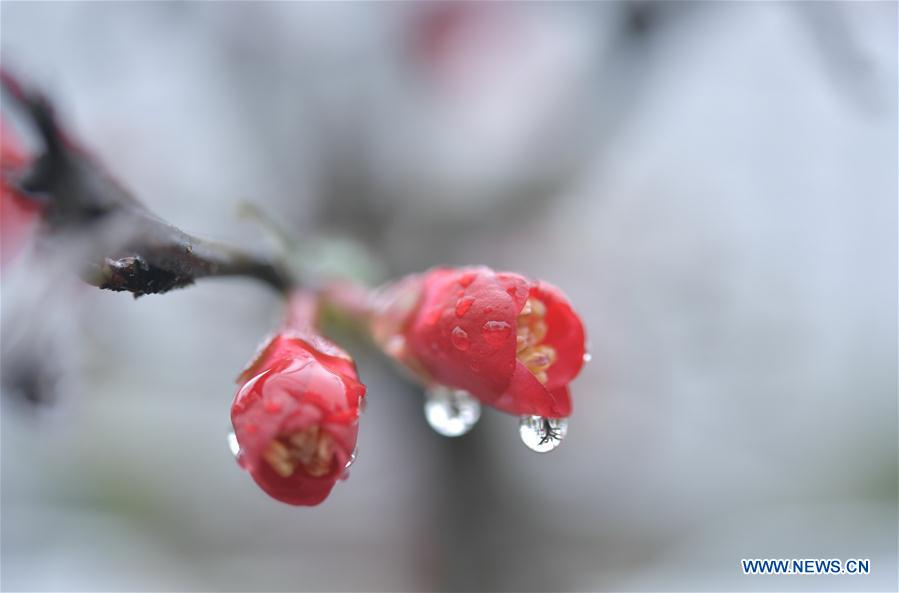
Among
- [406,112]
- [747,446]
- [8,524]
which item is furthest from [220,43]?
[747,446]

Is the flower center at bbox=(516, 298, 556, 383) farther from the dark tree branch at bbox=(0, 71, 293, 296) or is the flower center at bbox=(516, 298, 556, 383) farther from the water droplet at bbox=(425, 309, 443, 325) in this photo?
the dark tree branch at bbox=(0, 71, 293, 296)

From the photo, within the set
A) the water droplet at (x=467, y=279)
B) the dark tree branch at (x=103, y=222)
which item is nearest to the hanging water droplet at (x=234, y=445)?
the dark tree branch at (x=103, y=222)

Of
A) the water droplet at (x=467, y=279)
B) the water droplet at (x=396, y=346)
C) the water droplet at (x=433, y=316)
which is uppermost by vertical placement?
the water droplet at (x=396, y=346)

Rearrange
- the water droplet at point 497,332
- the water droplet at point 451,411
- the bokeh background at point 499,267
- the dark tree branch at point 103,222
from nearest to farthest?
the dark tree branch at point 103,222 → the water droplet at point 497,332 → the water droplet at point 451,411 → the bokeh background at point 499,267

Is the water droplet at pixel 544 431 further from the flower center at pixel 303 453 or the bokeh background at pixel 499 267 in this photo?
the bokeh background at pixel 499 267

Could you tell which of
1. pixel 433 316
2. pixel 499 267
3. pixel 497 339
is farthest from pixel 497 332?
pixel 499 267

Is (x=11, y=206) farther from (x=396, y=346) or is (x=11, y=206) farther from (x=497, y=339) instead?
(x=497, y=339)
